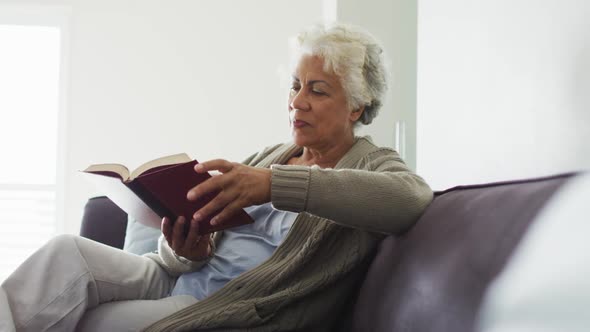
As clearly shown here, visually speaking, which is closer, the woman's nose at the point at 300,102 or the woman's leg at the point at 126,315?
the woman's leg at the point at 126,315

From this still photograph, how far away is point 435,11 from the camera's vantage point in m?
2.38

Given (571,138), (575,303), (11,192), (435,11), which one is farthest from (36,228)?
(575,303)

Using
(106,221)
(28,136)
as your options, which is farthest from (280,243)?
(28,136)

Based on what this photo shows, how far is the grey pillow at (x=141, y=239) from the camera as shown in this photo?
224 centimetres

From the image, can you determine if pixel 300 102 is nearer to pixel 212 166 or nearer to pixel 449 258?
pixel 212 166

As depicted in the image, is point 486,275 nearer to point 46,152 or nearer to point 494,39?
point 494,39

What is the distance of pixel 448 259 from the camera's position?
1.22 m

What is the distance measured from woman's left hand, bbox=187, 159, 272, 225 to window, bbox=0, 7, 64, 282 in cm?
364

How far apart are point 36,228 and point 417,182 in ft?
12.4

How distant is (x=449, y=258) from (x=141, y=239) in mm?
1281

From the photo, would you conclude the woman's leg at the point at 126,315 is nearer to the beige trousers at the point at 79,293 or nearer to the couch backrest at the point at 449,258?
the beige trousers at the point at 79,293

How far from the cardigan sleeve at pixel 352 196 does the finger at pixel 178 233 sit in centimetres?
31

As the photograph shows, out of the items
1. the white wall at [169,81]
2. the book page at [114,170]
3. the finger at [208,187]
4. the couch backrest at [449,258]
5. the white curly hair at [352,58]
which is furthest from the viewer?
the white wall at [169,81]

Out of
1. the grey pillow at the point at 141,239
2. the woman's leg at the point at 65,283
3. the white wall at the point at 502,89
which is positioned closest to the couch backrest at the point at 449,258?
the white wall at the point at 502,89
